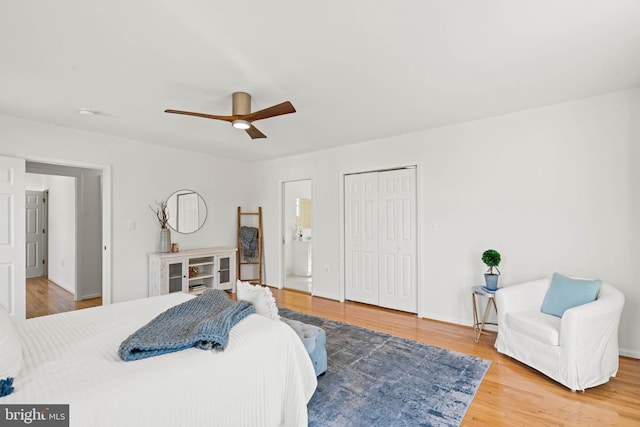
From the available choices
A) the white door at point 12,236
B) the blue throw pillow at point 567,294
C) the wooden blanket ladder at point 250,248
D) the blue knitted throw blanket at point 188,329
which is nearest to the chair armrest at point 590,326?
the blue throw pillow at point 567,294

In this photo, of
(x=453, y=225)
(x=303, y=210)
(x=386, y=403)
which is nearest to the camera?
(x=386, y=403)

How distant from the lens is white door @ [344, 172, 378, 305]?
4.42m

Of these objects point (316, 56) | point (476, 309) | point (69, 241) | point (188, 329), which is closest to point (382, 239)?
point (476, 309)

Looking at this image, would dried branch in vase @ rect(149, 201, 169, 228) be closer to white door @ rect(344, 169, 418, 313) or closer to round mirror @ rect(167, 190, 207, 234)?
round mirror @ rect(167, 190, 207, 234)

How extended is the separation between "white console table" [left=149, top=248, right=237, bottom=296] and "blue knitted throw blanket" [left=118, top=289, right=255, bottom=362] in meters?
2.63

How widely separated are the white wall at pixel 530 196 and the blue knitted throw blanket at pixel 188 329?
2.68 metres

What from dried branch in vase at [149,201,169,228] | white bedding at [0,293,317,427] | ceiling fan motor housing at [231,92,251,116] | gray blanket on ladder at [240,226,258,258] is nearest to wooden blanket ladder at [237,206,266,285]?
gray blanket on ladder at [240,226,258,258]

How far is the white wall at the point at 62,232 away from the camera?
5212mm

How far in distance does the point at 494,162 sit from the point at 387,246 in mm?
1677

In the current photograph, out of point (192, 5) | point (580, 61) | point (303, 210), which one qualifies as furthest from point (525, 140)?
point (303, 210)

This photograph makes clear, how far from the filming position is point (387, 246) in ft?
14.0

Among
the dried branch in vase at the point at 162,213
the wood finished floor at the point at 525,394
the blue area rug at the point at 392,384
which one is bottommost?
the wood finished floor at the point at 525,394

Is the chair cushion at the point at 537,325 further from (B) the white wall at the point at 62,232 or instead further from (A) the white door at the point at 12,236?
(B) the white wall at the point at 62,232

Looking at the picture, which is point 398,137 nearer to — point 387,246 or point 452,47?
point 387,246
